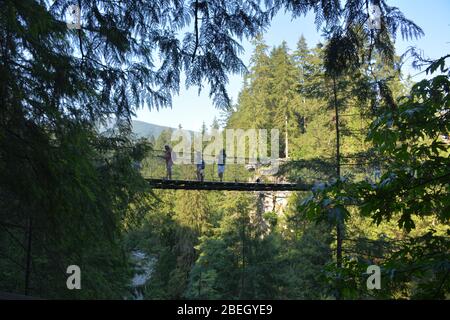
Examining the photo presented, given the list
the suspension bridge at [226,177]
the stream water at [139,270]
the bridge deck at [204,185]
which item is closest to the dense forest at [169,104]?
the suspension bridge at [226,177]

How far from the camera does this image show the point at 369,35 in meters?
2.26

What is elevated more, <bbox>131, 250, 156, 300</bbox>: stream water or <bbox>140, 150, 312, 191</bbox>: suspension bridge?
<bbox>140, 150, 312, 191</bbox>: suspension bridge

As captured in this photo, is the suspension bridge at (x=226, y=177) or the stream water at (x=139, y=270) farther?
the stream water at (x=139, y=270)

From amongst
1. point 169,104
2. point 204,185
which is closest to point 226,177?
point 204,185

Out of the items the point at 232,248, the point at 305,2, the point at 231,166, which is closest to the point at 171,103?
the point at 305,2

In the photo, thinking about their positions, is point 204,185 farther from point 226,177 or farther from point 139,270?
point 226,177

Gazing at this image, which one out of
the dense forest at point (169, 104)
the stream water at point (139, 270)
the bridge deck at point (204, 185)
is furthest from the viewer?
the stream water at point (139, 270)

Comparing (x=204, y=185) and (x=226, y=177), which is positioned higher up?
(x=226, y=177)

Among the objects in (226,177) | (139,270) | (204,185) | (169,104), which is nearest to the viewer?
(169,104)

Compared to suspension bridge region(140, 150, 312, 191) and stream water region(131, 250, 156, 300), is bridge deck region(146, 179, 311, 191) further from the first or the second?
stream water region(131, 250, 156, 300)

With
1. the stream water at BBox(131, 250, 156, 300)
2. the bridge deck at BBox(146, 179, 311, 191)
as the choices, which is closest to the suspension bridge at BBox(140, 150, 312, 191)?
the bridge deck at BBox(146, 179, 311, 191)

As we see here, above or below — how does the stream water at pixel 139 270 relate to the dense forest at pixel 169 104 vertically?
below

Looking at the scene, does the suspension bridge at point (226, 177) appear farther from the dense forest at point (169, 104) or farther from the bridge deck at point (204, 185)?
the dense forest at point (169, 104)

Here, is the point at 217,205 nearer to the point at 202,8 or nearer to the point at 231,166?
the point at 231,166
